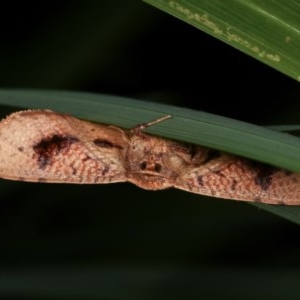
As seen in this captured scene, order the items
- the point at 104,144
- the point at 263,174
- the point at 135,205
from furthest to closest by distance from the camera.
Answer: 1. the point at 135,205
2. the point at 104,144
3. the point at 263,174

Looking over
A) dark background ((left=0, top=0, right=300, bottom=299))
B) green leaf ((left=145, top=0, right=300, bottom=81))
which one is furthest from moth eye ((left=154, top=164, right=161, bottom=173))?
dark background ((left=0, top=0, right=300, bottom=299))

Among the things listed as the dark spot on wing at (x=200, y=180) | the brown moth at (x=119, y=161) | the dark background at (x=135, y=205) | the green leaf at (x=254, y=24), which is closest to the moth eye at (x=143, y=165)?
the brown moth at (x=119, y=161)

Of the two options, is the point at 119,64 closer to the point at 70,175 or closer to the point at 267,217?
the point at 267,217

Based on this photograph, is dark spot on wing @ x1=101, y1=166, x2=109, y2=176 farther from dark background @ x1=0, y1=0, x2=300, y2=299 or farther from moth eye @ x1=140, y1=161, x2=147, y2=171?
dark background @ x1=0, y1=0, x2=300, y2=299

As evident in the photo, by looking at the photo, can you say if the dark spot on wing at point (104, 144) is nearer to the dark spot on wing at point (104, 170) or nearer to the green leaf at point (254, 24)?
the dark spot on wing at point (104, 170)

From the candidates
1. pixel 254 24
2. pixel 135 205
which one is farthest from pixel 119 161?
pixel 135 205

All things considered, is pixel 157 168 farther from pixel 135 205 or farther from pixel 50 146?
pixel 135 205

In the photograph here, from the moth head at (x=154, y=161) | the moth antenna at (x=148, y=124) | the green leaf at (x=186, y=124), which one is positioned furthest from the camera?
the moth head at (x=154, y=161)
